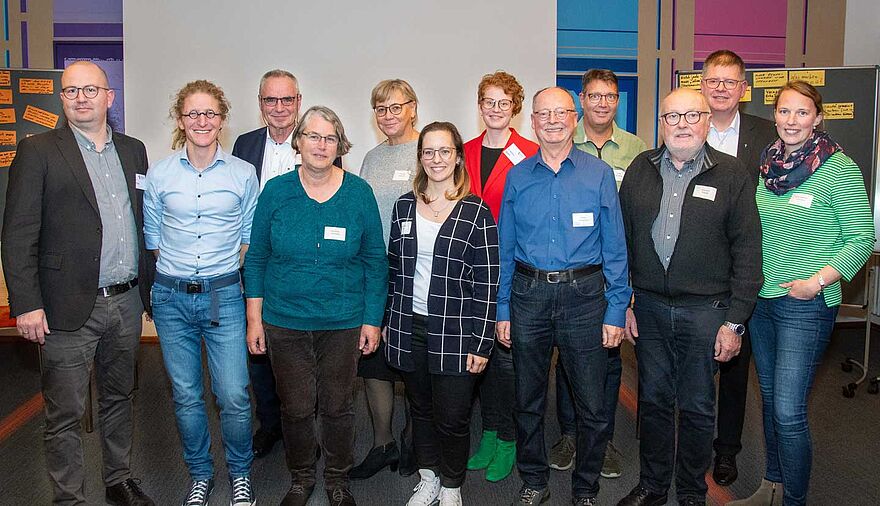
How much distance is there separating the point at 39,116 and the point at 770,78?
4.87m

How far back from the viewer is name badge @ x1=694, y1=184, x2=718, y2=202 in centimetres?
246

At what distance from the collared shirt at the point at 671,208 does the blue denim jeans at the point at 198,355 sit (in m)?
1.64

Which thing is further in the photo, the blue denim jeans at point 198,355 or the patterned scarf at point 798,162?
the blue denim jeans at point 198,355

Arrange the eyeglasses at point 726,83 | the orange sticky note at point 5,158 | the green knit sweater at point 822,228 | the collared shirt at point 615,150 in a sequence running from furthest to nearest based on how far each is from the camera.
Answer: the orange sticky note at point 5,158, the collared shirt at point 615,150, the eyeglasses at point 726,83, the green knit sweater at point 822,228

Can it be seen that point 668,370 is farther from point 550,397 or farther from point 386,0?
point 386,0

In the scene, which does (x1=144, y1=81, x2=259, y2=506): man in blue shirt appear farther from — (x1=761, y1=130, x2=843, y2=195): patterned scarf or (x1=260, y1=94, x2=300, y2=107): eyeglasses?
(x1=761, y1=130, x2=843, y2=195): patterned scarf

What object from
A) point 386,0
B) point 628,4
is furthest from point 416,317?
point 628,4

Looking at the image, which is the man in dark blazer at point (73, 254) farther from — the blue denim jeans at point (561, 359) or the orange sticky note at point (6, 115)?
the orange sticky note at point (6, 115)

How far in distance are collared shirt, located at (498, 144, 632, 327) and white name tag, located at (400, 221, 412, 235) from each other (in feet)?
1.36

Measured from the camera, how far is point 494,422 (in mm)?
3197

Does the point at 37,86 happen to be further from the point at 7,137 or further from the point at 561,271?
the point at 561,271

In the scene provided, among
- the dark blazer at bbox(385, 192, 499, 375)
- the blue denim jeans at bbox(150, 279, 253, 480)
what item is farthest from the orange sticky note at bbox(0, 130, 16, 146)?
the dark blazer at bbox(385, 192, 499, 375)

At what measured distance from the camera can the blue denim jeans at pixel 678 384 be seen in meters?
2.51

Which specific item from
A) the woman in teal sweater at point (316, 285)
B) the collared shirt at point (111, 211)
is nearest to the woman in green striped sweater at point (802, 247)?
the woman in teal sweater at point (316, 285)
